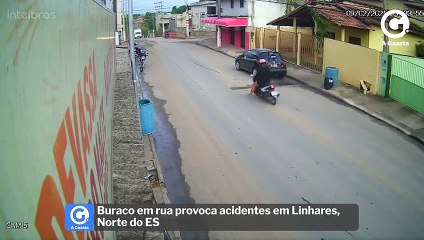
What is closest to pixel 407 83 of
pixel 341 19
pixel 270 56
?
pixel 341 19

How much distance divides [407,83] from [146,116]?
9.01 metres

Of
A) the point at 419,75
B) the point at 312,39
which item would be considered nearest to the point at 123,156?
the point at 419,75

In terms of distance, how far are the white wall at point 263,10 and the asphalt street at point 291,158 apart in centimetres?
1846

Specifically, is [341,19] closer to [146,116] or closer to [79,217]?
[146,116]

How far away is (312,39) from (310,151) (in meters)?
13.4

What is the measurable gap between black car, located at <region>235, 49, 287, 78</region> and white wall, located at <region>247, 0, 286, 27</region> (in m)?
12.2

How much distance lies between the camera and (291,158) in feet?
31.1

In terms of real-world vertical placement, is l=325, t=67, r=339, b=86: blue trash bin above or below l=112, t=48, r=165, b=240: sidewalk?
above

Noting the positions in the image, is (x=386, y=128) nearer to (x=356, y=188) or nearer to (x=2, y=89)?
(x=356, y=188)

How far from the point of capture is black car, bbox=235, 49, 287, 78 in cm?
1969

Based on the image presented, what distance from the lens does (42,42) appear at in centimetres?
186

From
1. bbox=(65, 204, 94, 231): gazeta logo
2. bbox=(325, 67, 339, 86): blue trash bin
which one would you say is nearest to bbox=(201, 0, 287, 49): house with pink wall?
bbox=(325, 67, 339, 86): blue trash bin

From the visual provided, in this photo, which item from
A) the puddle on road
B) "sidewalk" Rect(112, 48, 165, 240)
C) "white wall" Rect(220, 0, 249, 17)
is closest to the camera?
"sidewalk" Rect(112, 48, 165, 240)
